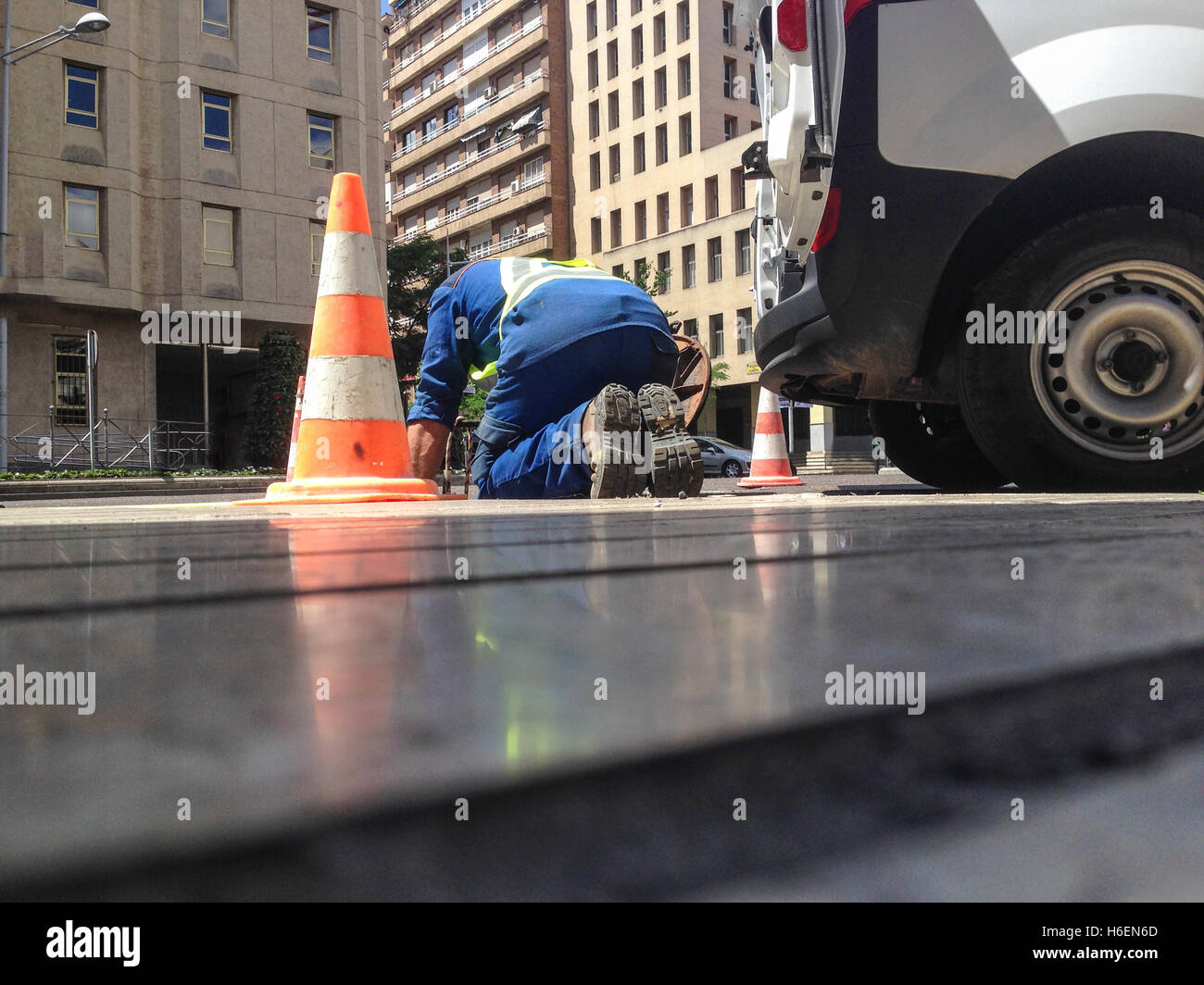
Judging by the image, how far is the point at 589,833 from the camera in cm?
40

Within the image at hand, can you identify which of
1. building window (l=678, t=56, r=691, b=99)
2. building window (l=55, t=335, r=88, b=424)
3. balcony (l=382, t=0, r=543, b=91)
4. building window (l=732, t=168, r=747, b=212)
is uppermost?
balcony (l=382, t=0, r=543, b=91)

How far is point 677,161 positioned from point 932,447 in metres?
39.7

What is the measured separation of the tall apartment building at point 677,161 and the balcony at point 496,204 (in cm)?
188

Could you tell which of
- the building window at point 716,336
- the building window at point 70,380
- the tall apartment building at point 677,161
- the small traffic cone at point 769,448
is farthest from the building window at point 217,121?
the small traffic cone at point 769,448

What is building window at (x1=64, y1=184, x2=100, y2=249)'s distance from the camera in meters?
24.2

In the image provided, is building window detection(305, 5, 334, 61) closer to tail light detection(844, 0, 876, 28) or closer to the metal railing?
the metal railing

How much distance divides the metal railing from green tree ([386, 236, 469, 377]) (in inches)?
401

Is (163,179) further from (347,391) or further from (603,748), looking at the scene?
(603,748)

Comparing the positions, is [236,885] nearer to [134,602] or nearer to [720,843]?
[720,843]

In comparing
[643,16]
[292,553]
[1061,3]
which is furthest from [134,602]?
[643,16]

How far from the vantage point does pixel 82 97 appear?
24625 mm

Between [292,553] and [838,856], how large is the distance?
4.99ft

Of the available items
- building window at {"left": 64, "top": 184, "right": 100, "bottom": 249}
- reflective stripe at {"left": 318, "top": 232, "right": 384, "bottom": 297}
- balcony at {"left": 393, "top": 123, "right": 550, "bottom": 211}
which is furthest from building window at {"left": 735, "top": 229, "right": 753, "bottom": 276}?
reflective stripe at {"left": 318, "top": 232, "right": 384, "bottom": 297}

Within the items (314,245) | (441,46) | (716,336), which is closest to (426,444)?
(314,245)
